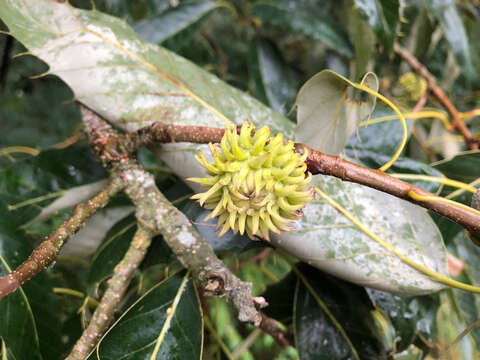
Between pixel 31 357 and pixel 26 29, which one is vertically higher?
pixel 26 29

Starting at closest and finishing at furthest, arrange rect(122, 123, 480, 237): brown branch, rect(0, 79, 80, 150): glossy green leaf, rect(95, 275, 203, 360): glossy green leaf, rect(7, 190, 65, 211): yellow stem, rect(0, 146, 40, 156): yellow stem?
rect(122, 123, 480, 237): brown branch
rect(95, 275, 203, 360): glossy green leaf
rect(7, 190, 65, 211): yellow stem
rect(0, 146, 40, 156): yellow stem
rect(0, 79, 80, 150): glossy green leaf

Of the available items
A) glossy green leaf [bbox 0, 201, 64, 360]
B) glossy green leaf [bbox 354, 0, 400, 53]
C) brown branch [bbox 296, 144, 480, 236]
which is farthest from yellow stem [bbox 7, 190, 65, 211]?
glossy green leaf [bbox 354, 0, 400, 53]

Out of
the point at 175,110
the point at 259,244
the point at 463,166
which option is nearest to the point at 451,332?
the point at 463,166

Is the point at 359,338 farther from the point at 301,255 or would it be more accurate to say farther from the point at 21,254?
the point at 21,254

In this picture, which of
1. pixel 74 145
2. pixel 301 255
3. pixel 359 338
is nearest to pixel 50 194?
pixel 74 145

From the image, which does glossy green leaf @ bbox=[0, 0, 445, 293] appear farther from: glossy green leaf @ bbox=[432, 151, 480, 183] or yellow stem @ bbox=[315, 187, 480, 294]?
glossy green leaf @ bbox=[432, 151, 480, 183]

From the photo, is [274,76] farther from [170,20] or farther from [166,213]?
[166,213]
